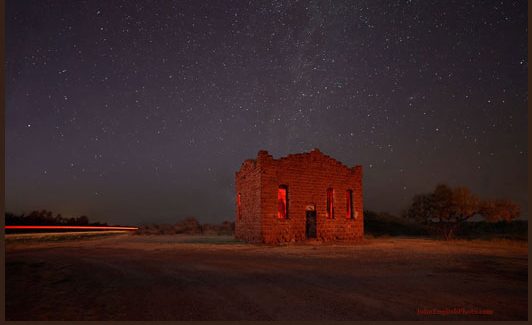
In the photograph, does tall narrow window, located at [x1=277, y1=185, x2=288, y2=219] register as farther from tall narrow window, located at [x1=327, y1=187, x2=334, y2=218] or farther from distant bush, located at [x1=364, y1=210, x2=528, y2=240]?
distant bush, located at [x1=364, y1=210, x2=528, y2=240]

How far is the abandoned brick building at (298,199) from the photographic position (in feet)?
71.2

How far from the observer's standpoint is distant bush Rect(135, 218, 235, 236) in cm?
4397

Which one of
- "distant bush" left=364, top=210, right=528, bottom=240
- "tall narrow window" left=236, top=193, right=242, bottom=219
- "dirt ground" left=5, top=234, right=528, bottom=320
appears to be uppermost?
"tall narrow window" left=236, top=193, right=242, bottom=219

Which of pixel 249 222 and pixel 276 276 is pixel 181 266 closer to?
pixel 276 276

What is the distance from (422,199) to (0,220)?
99.8 feet

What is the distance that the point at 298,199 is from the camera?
22781 mm

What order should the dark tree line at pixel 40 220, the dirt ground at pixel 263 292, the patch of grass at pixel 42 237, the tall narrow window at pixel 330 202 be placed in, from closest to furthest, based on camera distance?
the dirt ground at pixel 263 292 → the patch of grass at pixel 42 237 → the tall narrow window at pixel 330 202 → the dark tree line at pixel 40 220

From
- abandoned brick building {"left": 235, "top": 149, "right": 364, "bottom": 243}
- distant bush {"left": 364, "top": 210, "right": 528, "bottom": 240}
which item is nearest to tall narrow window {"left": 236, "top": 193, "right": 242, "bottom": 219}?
abandoned brick building {"left": 235, "top": 149, "right": 364, "bottom": 243}

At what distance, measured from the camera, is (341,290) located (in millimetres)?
7430

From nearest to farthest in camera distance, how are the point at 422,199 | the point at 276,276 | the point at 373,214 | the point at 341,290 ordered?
the point at 341,290 < the point at 276,276 < the point at 422,199 < the point at 373,214

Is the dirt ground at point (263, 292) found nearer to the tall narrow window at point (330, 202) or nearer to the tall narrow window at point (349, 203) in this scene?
the tall narrow window at point (330, 202)

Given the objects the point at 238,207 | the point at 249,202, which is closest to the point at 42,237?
the point at 238,207

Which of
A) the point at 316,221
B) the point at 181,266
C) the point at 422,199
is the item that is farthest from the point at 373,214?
the point at 181,266

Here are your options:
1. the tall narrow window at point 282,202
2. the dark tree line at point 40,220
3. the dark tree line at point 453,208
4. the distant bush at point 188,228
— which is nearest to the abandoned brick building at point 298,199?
the tall narrow window at point 282,202
